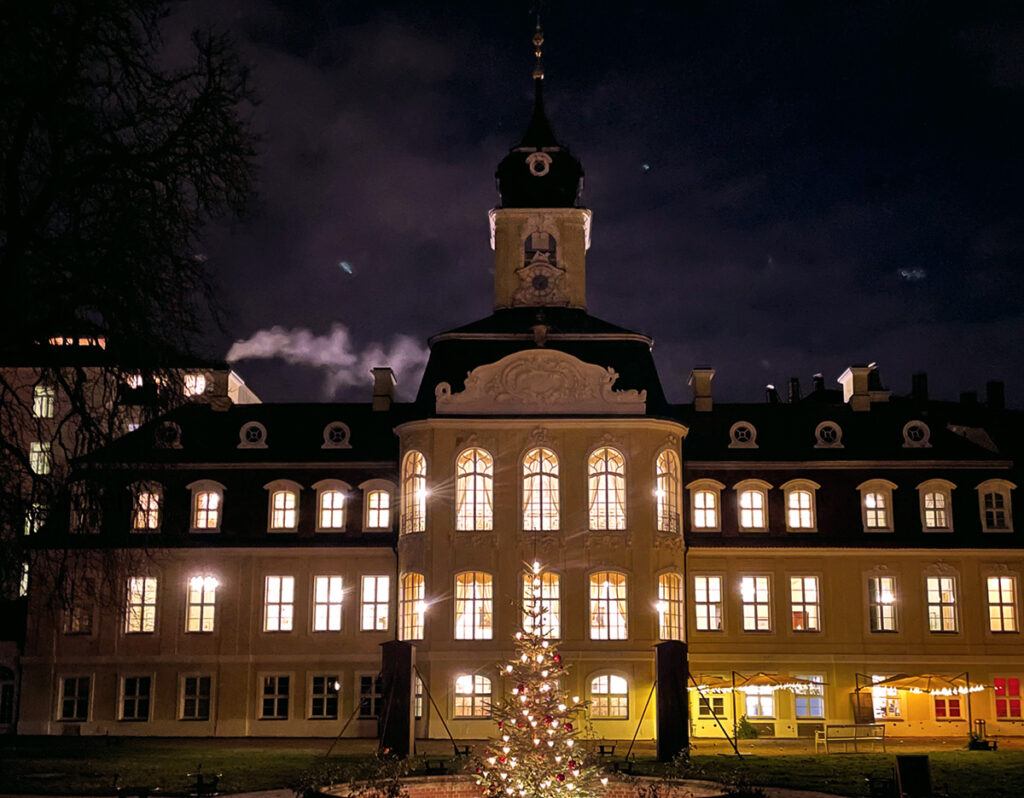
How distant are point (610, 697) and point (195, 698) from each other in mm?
13842

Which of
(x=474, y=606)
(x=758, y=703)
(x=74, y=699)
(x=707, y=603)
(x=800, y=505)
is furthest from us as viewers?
(x=800, y=505)

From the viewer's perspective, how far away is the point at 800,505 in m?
41.5

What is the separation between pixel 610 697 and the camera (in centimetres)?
3650

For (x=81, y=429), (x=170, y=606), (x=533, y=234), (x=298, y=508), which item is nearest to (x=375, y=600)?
(x=298, y=508)

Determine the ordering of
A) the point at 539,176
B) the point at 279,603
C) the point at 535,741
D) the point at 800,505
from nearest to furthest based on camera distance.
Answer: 1. the point at 535,741
2. the point at 279,603
3. the point at 800,505
4. the point at 539,176

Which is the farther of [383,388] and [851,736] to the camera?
[383,388]

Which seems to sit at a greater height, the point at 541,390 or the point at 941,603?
the point at 541,390

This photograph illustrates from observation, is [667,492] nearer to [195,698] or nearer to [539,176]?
[539,176]

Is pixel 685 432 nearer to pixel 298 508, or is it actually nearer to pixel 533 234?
pixel 533 234

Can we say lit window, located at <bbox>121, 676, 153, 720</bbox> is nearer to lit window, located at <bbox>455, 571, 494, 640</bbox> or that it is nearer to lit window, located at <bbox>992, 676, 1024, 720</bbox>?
lit window, located at <bbox>455, 571, 494, 640</bbox>

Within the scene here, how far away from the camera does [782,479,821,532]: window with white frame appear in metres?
41.3

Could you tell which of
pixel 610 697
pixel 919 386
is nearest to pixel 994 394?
pixel 919 386

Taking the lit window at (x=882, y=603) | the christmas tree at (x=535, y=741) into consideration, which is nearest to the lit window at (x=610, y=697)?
the lit window at (x=882, y=603)

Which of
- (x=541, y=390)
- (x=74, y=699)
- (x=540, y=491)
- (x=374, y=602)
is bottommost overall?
(x=74, y=699)
